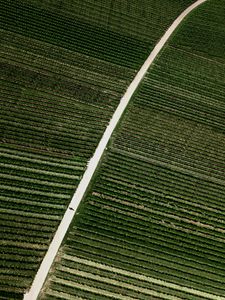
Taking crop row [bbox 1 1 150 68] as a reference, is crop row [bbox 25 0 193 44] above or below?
above

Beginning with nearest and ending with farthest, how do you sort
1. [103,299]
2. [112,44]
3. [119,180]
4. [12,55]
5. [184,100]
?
[103,299] < [119,180] < [12,55] < [184,100] < [112,44]

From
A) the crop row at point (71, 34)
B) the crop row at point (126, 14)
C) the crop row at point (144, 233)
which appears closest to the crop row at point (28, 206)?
the crop row at point (144, 233)

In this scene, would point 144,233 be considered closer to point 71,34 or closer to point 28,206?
point 28,206

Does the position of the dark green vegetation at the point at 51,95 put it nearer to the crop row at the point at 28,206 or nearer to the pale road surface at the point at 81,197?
the crop row at the point at 28,206

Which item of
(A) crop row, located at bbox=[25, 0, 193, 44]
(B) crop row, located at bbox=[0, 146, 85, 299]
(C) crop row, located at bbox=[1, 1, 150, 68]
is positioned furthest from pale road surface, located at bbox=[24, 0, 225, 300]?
(A) crop row, located at bbox=[25, 0, 193, 44]

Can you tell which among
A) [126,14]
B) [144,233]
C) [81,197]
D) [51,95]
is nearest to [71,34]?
[126,14]

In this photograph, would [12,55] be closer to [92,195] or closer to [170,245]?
[92,195]

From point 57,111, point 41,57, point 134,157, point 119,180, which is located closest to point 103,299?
point 119,180

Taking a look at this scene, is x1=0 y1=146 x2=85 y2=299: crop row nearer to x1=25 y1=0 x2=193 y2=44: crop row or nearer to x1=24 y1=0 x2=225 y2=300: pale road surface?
x1=24 y1=0 x2=225 y2=300: pale road surface
